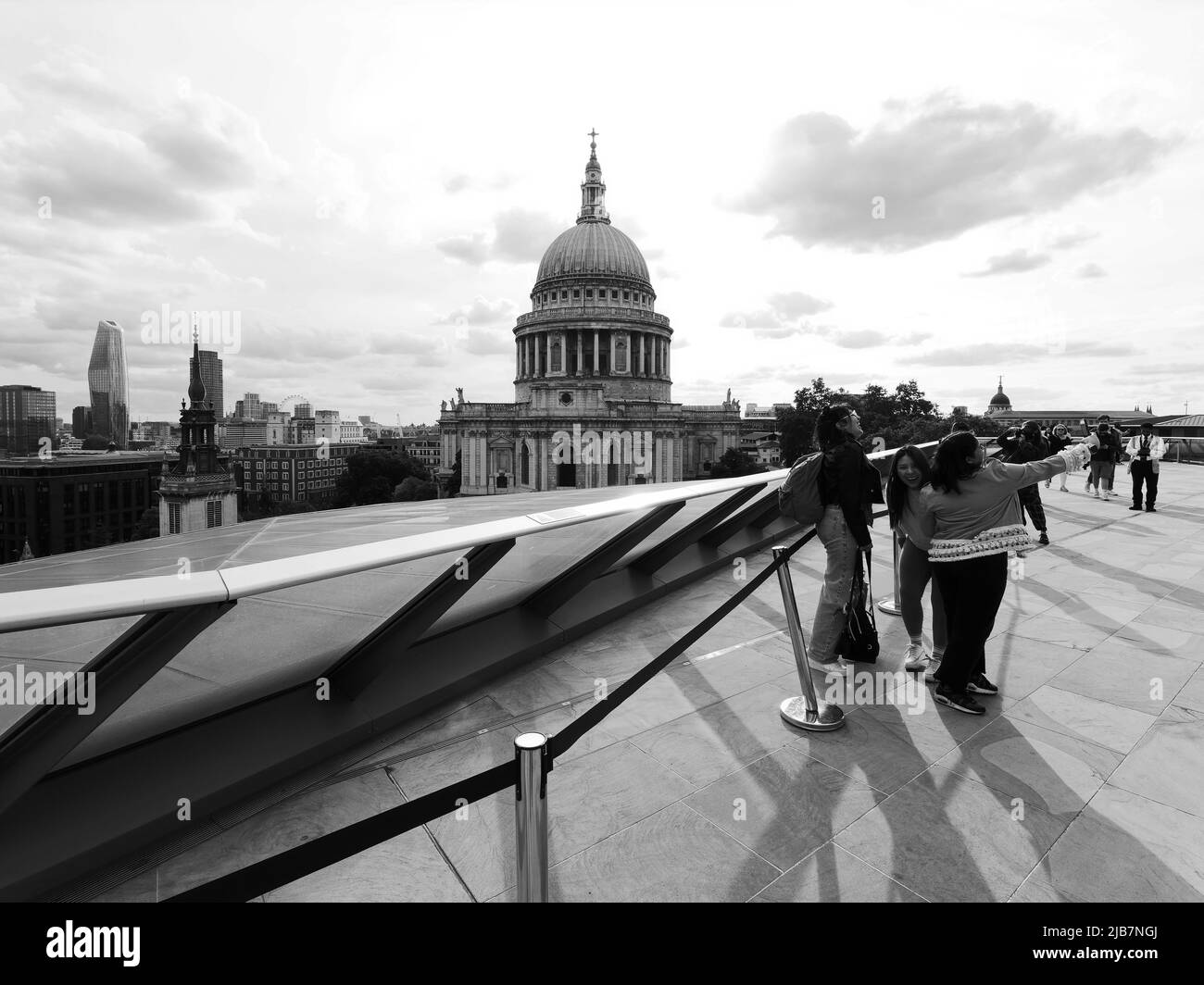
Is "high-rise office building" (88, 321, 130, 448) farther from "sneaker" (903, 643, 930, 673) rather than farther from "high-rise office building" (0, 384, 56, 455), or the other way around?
"sneaker" (903, 643, 930, 673)

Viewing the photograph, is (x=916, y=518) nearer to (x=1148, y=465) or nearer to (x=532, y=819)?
(x=532, y=819)

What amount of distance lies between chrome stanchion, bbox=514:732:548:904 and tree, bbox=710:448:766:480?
7153cm

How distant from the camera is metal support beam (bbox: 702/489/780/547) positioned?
25.2 ft

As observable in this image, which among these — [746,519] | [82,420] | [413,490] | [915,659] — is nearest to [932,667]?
[915,659]

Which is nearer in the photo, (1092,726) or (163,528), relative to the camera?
(1092,726)

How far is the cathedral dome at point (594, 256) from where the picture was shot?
269 feet

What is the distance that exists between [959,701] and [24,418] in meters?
171

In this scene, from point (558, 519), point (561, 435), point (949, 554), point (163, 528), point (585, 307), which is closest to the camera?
point (558, 519)

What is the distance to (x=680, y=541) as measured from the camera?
6469 millimetres

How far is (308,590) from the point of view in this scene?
13.6 feet

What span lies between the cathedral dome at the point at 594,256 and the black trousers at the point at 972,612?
8228 cm
